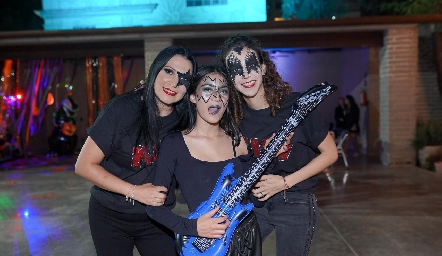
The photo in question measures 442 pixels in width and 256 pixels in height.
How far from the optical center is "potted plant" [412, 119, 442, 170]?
8703 millimetres

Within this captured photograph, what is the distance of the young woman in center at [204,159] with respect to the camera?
1.89 m

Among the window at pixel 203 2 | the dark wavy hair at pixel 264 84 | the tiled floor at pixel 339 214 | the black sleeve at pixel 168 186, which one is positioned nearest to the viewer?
the black sleeve at pixel 168 186

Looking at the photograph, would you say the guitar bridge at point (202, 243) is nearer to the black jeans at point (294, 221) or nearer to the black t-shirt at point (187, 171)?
the black t-shirt at point (187, 171)

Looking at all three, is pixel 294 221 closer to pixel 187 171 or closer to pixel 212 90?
pixel 187 171

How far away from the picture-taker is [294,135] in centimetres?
224

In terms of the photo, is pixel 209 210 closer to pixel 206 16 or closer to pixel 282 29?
pixel 282 29

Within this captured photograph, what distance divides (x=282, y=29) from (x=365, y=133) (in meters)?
5.37

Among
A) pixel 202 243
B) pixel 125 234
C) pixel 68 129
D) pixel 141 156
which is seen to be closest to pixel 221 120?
pixel 141 156

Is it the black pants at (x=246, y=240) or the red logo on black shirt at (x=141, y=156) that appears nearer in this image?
the black pants at (x=246, y=240)

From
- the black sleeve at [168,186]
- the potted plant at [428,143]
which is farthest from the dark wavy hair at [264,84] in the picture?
the potted plant at [428,143]

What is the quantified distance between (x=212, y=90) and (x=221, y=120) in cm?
21

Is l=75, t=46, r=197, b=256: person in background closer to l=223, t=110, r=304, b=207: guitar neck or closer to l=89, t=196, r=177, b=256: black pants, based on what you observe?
l=89, t=196, r=177, b=256: black pants

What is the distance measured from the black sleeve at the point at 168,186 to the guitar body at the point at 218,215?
2.0 inches

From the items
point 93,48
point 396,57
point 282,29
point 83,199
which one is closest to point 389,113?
point 396,57
